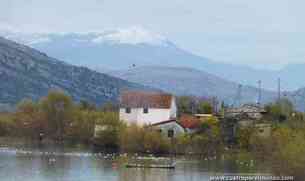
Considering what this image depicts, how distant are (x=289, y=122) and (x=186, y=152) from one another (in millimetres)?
10769

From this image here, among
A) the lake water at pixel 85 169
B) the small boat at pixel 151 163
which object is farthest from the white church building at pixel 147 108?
the small boat at pixel 151 163

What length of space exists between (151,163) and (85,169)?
20.5 ft

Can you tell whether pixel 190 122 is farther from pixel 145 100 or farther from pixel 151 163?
pixel 151 163

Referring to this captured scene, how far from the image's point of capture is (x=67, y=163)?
76.6 m

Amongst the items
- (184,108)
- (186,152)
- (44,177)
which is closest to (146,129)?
(186,152)

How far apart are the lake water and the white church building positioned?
1244cm

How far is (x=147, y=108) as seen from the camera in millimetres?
97500

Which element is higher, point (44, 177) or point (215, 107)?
point (215, 107)

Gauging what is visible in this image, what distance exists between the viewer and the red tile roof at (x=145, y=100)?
3846 inches

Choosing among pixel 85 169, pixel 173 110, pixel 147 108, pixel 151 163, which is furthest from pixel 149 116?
pixel 85 169

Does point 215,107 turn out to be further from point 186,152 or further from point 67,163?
point 67,163

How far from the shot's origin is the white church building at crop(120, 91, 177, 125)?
318ft

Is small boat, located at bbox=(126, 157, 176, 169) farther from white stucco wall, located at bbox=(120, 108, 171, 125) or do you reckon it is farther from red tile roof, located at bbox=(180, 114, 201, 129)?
white stucco wall, located at bbox=(120, 108, 171, 125)

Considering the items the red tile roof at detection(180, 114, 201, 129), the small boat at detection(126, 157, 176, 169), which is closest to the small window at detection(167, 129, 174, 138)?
the red tile roof at detection(180, 114, 201, 129)
